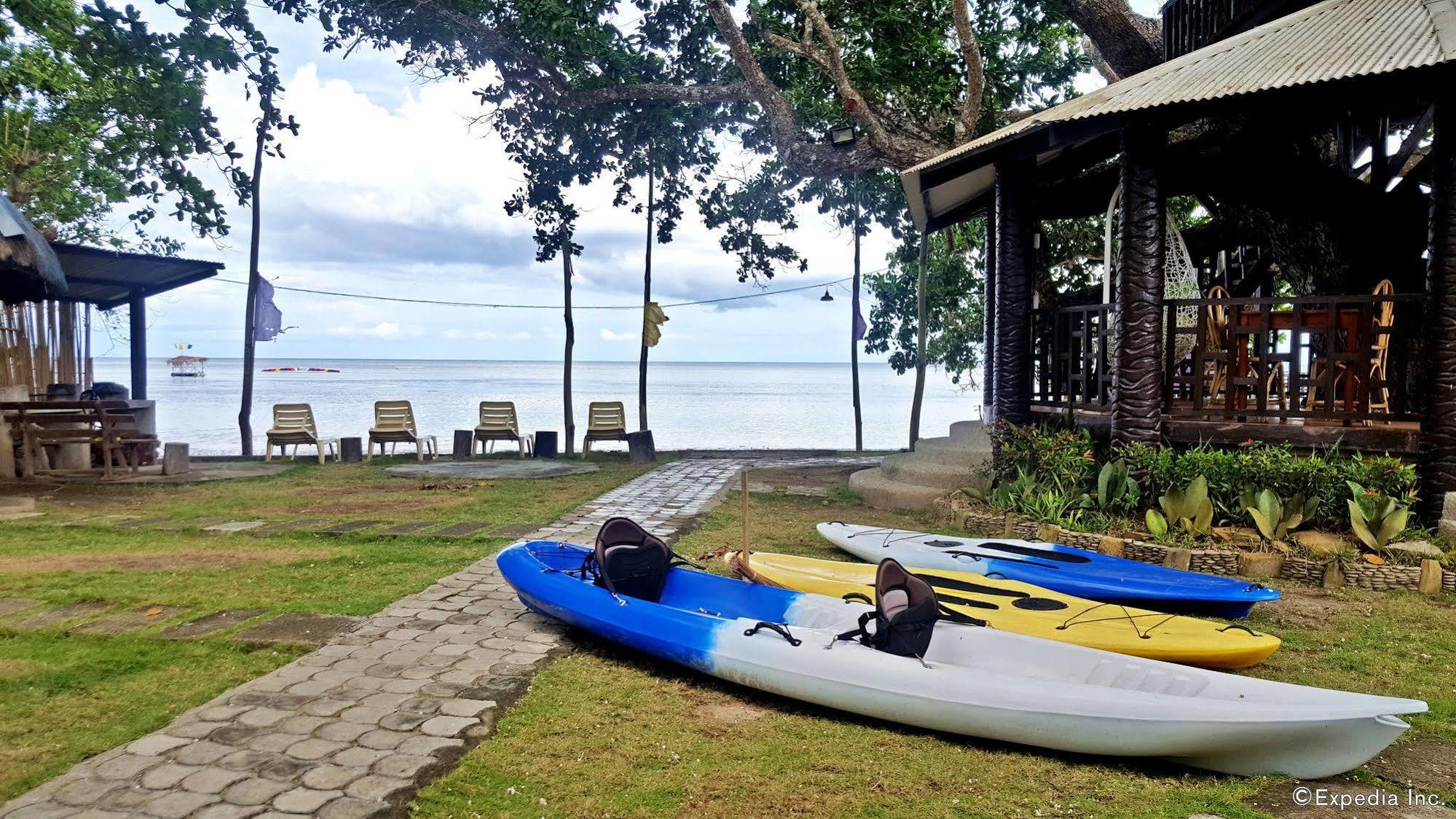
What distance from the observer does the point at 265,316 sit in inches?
662

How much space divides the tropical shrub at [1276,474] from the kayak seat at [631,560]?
177 inches

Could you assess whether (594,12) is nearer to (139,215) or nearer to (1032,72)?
(1032,72)

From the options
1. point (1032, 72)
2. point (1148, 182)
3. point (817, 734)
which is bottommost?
A: point (817, 734)

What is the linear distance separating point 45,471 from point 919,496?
11449 mm

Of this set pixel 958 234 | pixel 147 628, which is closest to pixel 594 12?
pixel 958 234

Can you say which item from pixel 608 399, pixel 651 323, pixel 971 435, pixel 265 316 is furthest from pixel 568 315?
pixel 608 399

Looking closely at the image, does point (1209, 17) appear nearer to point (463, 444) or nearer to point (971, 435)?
point (971, 435)

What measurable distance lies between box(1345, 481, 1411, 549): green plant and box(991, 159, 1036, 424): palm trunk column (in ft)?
11.6

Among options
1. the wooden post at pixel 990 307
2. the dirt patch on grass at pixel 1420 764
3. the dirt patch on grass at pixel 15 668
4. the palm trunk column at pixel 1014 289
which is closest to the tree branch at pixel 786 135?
the wooden post at pixel 990 307

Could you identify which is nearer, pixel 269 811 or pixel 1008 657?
pixel 269 811

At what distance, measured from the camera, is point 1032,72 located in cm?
1461

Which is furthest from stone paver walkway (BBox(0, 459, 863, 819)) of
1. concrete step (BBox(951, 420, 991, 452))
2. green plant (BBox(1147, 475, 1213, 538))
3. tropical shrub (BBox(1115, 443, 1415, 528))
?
concrete step (BBox(951, 420, 991, 452))

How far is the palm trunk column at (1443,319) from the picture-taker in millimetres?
6680

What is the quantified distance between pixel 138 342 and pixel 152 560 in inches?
405
